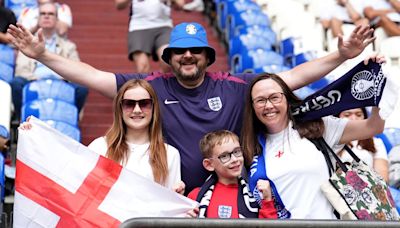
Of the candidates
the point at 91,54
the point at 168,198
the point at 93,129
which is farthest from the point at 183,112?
the point at 91,54

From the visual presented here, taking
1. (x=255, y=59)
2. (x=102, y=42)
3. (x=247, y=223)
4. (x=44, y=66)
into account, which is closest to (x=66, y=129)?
(x=44, y=66)

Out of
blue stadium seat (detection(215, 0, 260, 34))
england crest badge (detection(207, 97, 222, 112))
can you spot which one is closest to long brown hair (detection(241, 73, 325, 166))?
england crest badge (detection(207, 97, 222, 112))

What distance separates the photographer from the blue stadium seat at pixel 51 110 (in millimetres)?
7198

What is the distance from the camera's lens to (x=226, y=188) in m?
4.82

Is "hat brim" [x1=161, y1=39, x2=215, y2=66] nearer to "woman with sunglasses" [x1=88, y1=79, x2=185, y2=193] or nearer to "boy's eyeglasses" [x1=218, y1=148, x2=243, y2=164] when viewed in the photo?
"woman with sunglasses" [x1=88, y1=79, x2=185, y2=193]

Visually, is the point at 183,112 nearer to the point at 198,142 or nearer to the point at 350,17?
the point at 198,142

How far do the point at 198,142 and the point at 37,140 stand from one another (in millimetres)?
883

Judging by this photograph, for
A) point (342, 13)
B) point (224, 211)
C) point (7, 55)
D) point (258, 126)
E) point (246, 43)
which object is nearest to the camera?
point (224, 211)

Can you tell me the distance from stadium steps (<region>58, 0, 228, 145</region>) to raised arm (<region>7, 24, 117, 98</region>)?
2886mm

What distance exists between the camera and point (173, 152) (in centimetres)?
493

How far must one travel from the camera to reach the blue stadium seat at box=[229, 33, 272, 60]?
975 cm

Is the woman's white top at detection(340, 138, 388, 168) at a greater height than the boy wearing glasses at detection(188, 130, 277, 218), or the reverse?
the boy wearing glasses at detection(188, 130, 277, 218)

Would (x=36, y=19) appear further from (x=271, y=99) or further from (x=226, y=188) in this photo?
(x=226, y=188)

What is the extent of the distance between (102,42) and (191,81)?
5725mm
